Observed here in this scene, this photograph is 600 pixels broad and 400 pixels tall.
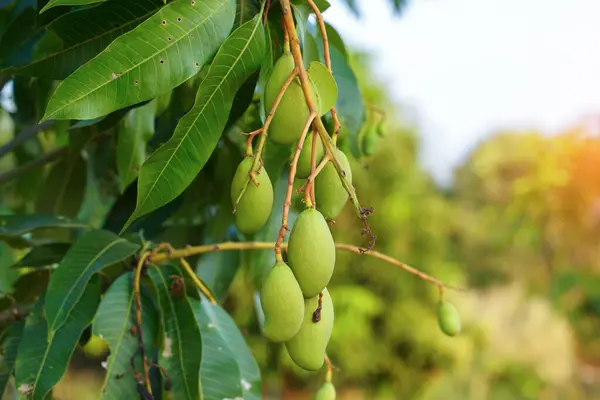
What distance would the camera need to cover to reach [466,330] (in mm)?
5324

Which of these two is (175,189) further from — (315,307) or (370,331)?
(370,331)

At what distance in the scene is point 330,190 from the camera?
48 cm

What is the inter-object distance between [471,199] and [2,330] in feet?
35.5

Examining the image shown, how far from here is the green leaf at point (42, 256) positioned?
778 millimetres

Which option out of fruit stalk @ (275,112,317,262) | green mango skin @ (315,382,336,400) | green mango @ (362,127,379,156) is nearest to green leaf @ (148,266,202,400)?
green mango skin @ (315,382,336,400)

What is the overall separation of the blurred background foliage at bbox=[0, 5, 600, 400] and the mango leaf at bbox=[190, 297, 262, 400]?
3.01m

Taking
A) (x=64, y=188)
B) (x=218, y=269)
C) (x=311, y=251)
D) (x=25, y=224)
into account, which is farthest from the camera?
(x=64, y=188)

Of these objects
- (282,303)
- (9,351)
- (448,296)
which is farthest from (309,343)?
(448,296)

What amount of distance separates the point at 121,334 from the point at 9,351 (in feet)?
0.49

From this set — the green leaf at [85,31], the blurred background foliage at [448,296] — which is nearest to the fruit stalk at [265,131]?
the green leaf at [85,31]

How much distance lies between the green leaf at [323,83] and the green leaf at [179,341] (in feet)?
0.88

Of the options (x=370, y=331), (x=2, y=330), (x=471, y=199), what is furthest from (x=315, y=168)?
(x=471, y=199)

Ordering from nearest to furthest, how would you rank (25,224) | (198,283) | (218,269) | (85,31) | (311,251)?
(311,251) → (85,31) → (198,283) → (25,224) → (218,269)

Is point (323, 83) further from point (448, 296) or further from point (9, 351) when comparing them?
point (448, 296)
